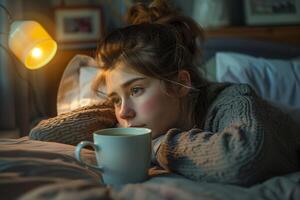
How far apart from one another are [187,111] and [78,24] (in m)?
0.95

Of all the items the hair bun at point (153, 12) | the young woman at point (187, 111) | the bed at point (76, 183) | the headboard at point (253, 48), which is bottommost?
the bed at point (76, 183)

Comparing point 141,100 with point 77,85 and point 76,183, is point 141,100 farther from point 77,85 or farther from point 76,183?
point 77,85

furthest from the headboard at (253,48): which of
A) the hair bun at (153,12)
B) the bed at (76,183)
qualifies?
the bed at (76,183)

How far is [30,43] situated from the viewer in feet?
3.92

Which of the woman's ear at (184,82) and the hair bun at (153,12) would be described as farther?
the hair bun at (153,12)

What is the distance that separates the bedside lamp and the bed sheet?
1.74ft

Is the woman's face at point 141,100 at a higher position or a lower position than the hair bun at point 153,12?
lower

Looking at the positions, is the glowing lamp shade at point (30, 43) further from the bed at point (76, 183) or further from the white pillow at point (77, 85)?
the bed at point (76, 183)

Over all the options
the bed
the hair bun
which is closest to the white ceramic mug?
the bed

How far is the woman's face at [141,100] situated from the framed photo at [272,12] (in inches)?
38.0

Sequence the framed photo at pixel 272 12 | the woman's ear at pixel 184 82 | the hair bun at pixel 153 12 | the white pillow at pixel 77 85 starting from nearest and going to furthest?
the woman's ear at pixel 184 82 < the hair bun at pixel 153 12 < the white pillow at pixel 77 85 < the framed photo at pixel 272 12

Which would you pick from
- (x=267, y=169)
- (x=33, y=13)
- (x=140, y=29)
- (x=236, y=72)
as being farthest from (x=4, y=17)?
(x=267, y=169)

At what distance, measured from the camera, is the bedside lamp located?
1.20 metres

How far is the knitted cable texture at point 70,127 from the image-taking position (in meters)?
0.92
